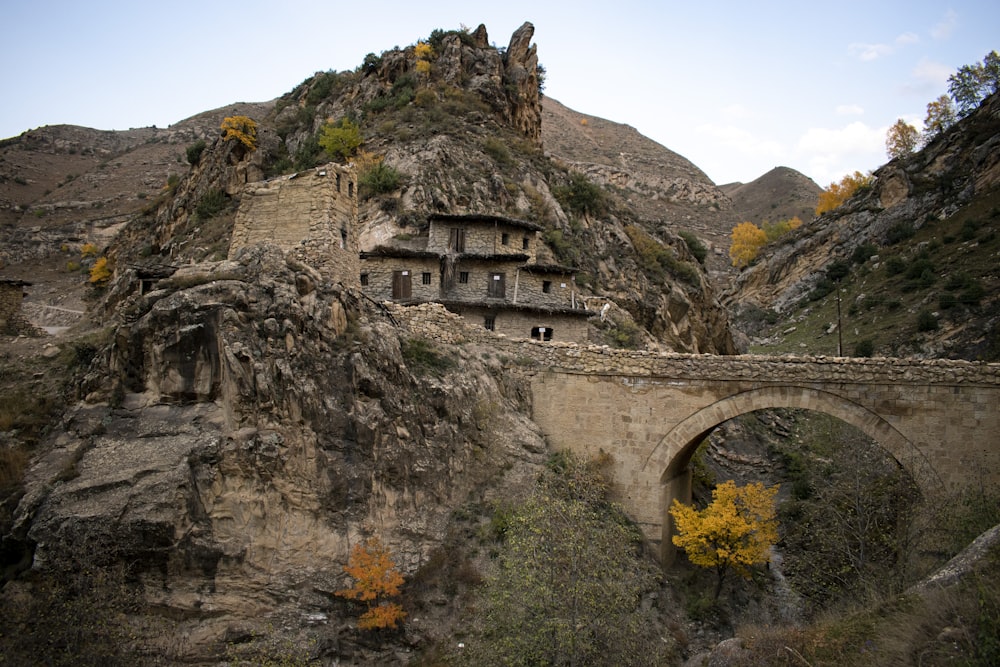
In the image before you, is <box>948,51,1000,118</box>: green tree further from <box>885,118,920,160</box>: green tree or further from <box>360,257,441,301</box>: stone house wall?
<box>360,257,441,301</box>: stone house wall

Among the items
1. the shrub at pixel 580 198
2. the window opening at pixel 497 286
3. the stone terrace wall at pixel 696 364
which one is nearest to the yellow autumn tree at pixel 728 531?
the stone terrace wall at pixel 696 364

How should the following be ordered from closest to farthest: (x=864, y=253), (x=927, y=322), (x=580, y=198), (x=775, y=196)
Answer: (x=927, y=322), (x=580, y=198), (x=864, y=253), (x=775, y=196)

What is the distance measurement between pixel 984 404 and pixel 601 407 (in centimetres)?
1068

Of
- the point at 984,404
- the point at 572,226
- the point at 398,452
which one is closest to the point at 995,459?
the point at 984,404

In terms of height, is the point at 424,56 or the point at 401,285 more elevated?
the point at 424,56

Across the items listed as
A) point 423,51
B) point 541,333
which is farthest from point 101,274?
point 541,333

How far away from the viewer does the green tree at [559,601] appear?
12125 mm

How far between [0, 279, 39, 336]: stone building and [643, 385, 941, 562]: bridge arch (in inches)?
769

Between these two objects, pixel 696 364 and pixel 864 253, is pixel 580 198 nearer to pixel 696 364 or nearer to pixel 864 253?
pixel 864 253

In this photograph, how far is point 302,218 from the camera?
18.2 m

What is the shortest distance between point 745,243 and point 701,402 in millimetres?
60284

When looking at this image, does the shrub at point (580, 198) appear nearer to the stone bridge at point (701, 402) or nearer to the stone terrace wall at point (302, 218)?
the stone bridge at point (701, 402)

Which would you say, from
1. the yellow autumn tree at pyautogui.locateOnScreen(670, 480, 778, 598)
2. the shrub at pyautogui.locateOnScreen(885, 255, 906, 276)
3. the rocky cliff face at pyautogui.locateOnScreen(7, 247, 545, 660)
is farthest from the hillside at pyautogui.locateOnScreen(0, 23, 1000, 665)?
the shrub at pyautogui.locateOnScreen(885, 255, 906, 276)

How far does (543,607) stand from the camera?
41.1 ft
